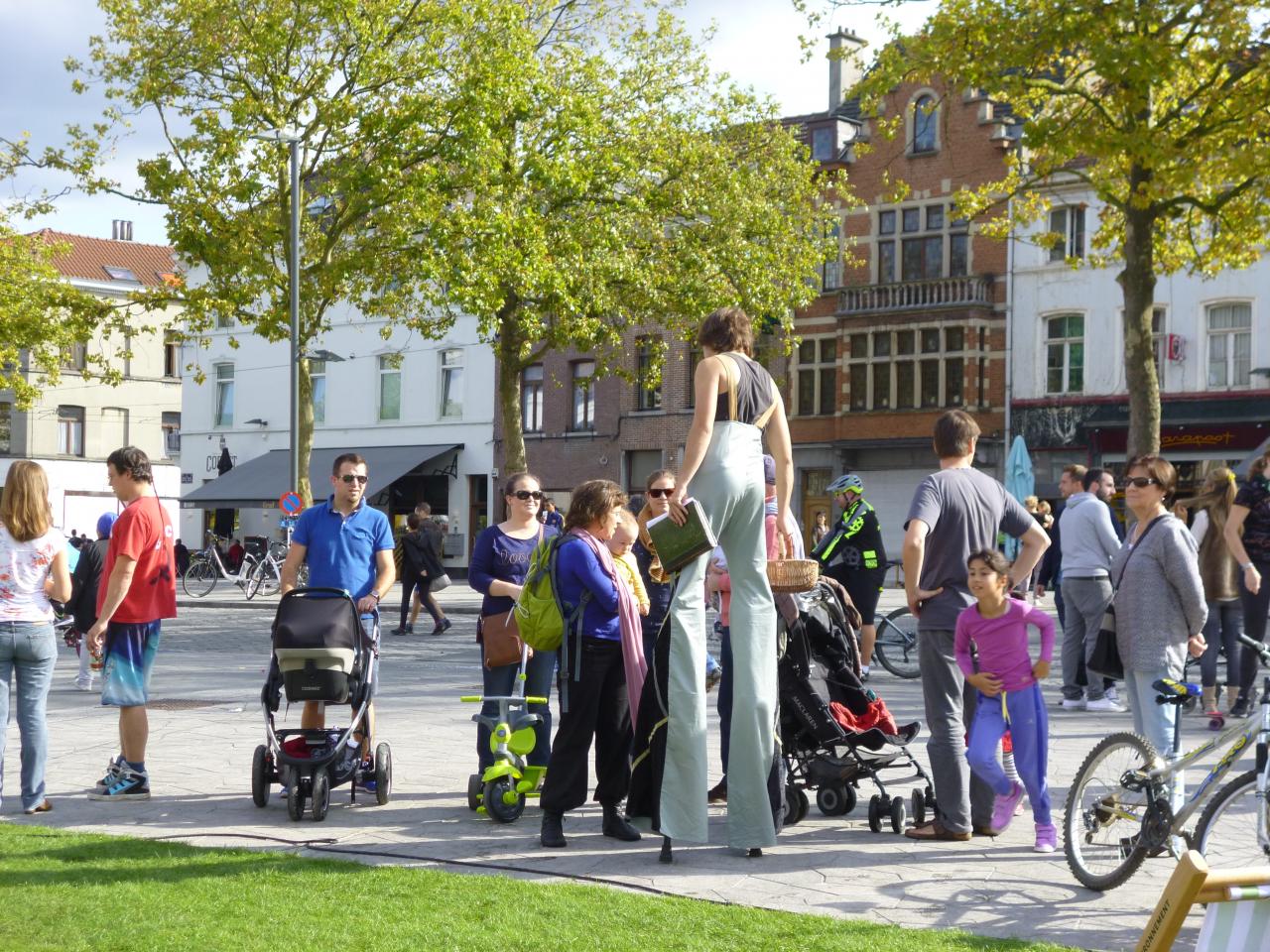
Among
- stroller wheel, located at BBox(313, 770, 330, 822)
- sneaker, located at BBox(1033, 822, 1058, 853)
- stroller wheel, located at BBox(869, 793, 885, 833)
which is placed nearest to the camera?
sneaker, located at BBox(1033, 822, 1058, 853)

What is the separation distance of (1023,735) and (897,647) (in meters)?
9.11

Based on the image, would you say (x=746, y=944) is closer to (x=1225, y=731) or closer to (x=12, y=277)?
(x=1225, y=731)

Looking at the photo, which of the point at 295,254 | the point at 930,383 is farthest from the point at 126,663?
the point at 930,383

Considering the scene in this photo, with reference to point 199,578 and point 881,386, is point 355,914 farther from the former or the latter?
point 881,386

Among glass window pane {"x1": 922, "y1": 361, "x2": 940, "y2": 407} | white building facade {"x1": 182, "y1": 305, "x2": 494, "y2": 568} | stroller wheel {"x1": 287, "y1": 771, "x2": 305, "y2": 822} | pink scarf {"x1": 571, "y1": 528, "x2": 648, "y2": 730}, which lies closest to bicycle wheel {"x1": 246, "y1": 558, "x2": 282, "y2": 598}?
white building facade {"x1": 182, "y1": 305, "x2": 494, "y2": 568}

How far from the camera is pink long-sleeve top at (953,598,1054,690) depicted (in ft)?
23.4

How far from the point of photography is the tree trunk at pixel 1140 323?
725 inches

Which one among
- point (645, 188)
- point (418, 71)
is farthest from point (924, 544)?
point (645, 188)

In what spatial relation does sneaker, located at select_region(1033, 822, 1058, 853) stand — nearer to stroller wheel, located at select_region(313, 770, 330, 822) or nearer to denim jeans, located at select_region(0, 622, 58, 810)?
stroller wheel, located at select_region(313, 770, 330, 822)

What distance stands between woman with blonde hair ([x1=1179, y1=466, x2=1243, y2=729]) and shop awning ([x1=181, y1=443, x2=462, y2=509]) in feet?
115

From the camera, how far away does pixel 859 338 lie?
134 feet

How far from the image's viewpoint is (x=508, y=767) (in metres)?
7.94

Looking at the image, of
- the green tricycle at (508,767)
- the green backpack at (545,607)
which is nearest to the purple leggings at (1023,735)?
the green backpack at (545,607)

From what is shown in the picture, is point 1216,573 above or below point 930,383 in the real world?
below
